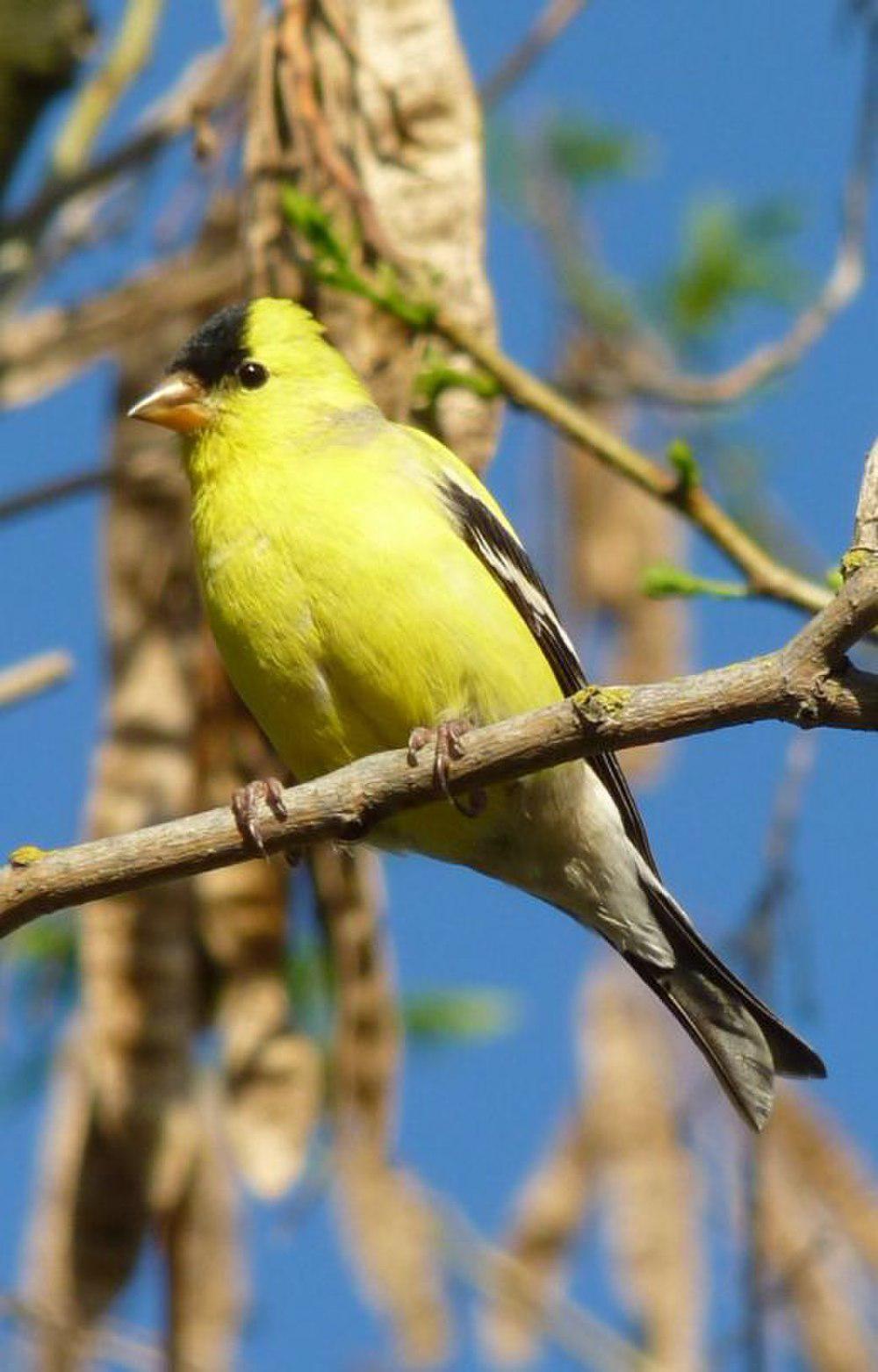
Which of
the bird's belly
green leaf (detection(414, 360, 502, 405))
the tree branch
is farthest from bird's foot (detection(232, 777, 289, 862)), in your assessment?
green leaf (detection(414, 360, 502, 405))

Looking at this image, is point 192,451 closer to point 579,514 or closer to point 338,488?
point 338,488

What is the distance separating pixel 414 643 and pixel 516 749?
3.10ft

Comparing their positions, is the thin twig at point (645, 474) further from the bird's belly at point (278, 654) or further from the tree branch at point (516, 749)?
the tree branch at point (516, 749)

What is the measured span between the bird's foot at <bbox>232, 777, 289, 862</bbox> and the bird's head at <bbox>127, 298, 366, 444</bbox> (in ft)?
3.71

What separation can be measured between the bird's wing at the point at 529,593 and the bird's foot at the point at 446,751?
0.28 meters

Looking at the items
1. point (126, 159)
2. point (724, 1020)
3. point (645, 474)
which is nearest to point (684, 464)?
point (645, 474)

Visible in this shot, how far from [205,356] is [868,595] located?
2.21 metres

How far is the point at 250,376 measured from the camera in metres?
4.71

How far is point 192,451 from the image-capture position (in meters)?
4.61

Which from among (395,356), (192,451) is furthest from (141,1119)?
(395,356)

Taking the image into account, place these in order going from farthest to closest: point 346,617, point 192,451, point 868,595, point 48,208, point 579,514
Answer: point 579,514
point 48,208
point 192,451
point 346,617
point 868,595

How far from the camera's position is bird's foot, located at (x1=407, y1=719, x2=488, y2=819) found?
316cm

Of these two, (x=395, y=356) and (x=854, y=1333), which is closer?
(x=395, y=356)

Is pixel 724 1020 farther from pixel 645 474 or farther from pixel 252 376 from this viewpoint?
pixel 252 376
